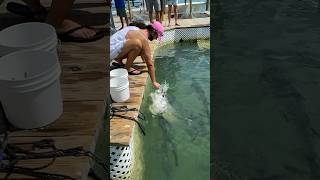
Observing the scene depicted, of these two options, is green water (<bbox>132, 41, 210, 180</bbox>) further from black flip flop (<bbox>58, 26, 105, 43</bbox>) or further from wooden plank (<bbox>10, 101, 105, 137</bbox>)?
wooden plank (<bbox>10, 101, 105, 137</bbox>)

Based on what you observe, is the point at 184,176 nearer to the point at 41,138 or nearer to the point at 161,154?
the point at 161,154

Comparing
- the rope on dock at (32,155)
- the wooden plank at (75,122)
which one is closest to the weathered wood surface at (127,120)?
the wooden plank at (75,122)

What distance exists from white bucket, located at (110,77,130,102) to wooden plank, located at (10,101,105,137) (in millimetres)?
4559

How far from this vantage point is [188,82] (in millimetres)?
11688

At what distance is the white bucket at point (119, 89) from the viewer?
7141 mm

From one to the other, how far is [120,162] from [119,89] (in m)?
1.31

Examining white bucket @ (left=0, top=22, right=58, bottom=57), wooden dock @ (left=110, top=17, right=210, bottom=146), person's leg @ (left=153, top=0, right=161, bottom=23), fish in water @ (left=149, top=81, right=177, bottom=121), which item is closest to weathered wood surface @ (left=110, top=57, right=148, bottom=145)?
wooden dock @ (left=110, top=17, right=210, bottom=146)

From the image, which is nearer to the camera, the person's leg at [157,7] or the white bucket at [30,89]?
the white bucket at [30,89]

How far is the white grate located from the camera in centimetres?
639

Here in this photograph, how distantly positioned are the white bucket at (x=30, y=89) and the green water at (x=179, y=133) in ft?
16.0
